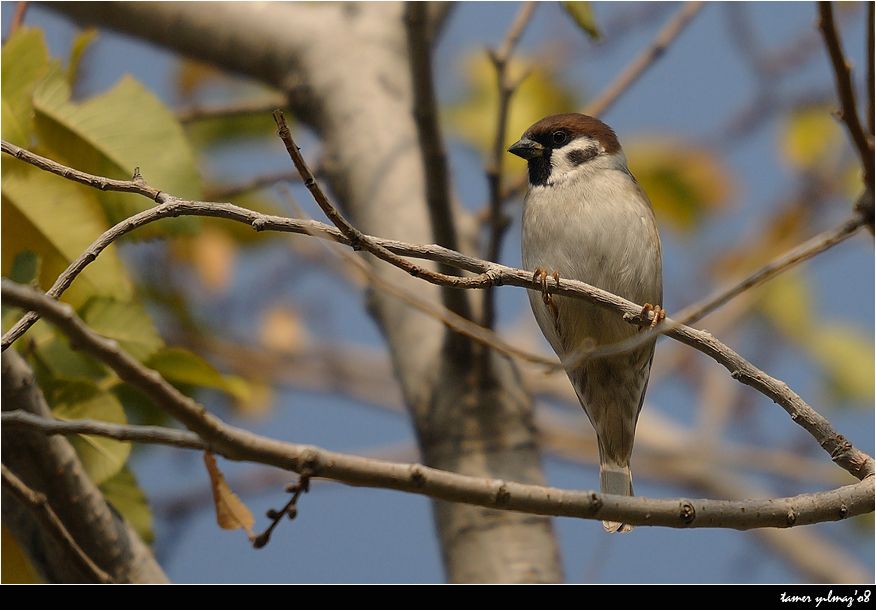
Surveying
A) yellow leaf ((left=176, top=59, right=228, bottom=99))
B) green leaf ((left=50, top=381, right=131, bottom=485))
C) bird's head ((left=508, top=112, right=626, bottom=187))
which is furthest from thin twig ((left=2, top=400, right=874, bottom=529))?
yellow leaf ((left=176, top=59, right=228, bottom=99))

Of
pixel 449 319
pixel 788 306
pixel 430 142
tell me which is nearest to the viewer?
pixel 449 319

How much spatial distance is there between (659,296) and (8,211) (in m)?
2.07

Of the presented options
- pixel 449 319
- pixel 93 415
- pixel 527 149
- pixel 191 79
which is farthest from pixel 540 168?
pixel 191 79

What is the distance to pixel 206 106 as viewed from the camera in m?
3.97

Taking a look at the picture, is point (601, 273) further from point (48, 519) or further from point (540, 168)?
point (48, 519)

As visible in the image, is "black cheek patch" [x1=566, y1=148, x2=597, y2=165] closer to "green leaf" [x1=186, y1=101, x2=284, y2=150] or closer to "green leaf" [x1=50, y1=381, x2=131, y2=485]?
"green leaf" [x1=186, y1=101, x2=284, y2=150]

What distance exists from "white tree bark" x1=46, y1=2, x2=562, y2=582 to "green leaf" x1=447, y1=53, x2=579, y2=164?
0.65m

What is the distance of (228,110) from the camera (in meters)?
3.96

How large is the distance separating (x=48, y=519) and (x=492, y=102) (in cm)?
298

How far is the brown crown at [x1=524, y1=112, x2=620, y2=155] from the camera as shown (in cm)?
368

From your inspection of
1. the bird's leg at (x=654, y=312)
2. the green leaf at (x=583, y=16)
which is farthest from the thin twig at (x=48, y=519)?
the green leaf at (x=583, y=16)

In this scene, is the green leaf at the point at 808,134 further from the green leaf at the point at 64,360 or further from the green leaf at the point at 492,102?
the green leaf at the point at 64,360

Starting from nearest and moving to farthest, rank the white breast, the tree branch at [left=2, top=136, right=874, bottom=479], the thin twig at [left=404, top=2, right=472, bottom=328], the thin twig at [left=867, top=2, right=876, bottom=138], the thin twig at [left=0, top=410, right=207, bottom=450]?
1. the thin twig at [left=0, top=410, right=207, bottom=450]
2. the thin twig at [left=867, top=2, right=876, bottom=138]
3. the tree branch at [left=2, top=136, right=874, bottom=479]
4. the thin twig at [left=404, top=2, right=472, bottom=328]
5. the white breast

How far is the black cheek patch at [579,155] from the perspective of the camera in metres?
3.61
